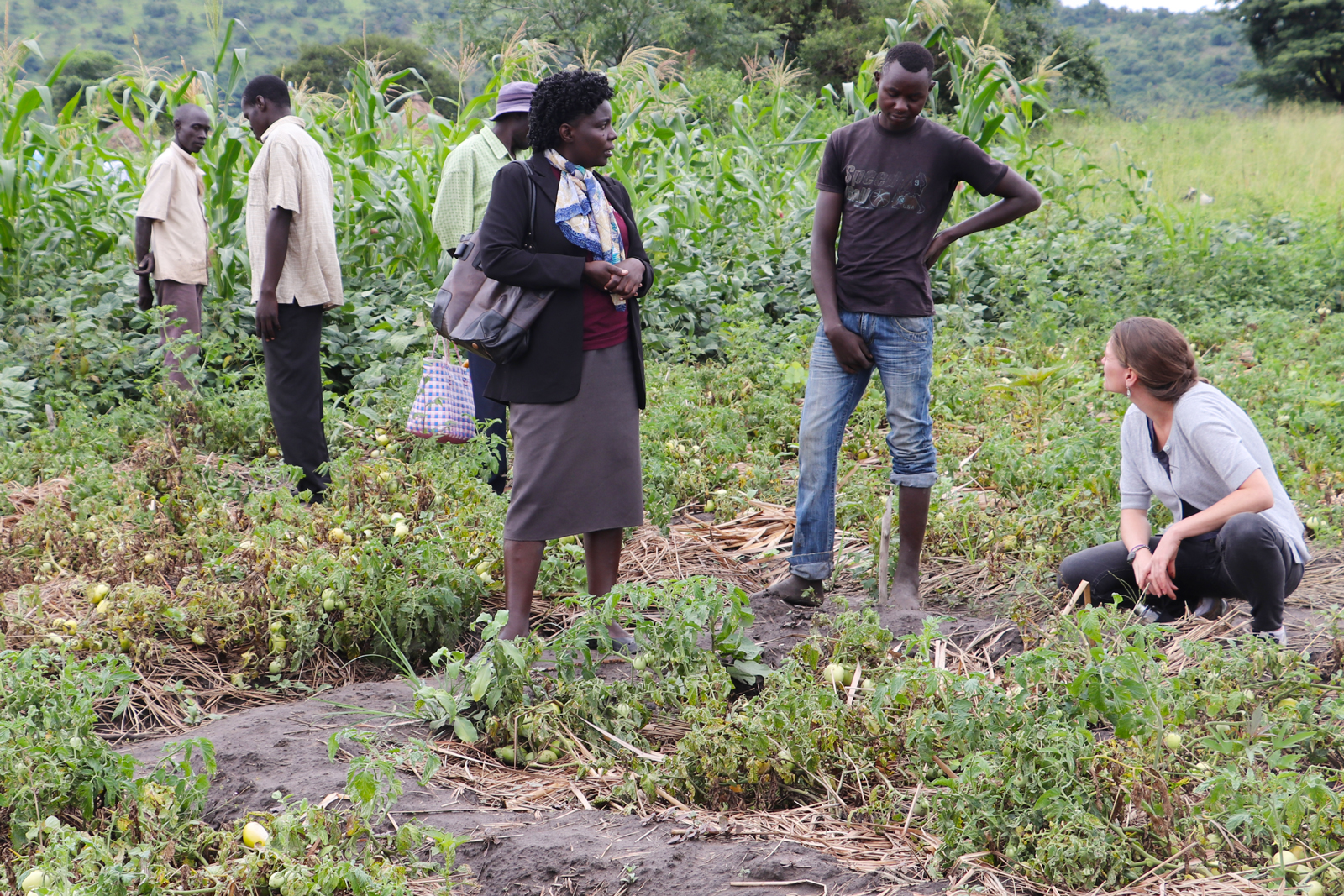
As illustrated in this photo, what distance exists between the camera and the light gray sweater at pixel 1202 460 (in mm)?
3244

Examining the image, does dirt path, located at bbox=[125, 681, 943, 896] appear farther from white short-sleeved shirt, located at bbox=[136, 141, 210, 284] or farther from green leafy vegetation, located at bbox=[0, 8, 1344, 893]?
white short-sleeved shirt, located at bbox=[136, 141, 210, 284]

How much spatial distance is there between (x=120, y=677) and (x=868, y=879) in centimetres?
194

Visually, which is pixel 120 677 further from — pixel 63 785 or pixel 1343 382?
pixel 1343 382

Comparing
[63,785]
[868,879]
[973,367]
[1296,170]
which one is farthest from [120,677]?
[1296,170]

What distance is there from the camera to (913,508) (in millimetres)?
3781

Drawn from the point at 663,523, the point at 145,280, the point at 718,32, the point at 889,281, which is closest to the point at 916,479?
the point at 889,281

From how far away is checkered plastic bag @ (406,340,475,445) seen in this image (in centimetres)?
468

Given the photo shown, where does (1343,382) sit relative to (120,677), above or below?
above

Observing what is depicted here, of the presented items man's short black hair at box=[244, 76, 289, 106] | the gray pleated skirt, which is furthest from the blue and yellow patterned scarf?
man's short black hair at box=[244, 76, 289, 106]

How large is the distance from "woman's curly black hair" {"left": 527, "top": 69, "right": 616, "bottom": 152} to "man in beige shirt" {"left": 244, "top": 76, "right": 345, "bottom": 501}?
1866 millimetres

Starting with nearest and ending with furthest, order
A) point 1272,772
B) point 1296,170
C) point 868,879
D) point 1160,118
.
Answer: point 868,879
point 1272,772
point 1296,170
point 1160,118

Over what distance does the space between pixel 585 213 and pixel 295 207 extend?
77.3 inches

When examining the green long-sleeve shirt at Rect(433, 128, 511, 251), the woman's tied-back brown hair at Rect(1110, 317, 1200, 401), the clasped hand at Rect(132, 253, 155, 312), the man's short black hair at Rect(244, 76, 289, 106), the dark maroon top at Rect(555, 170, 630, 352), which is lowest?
the woman's tied-back brown hair at Rect(1110, 317, 1200, 401)

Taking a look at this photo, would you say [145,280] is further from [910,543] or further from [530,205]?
[910,543]
